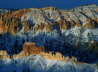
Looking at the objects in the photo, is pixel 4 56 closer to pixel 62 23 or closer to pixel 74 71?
pixel 74 71

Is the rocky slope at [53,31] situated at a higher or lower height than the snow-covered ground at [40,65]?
higher

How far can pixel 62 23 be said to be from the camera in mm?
118438

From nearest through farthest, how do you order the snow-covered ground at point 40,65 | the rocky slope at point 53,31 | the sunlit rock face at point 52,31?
the snow-covered ground at point 40,65, the rocky slope at point 53,31, the sunlit rock face at point 52,31

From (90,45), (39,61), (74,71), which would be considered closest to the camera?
(74,71)

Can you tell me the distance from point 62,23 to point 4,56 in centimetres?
4056

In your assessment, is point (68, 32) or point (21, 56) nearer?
point (21, 56)

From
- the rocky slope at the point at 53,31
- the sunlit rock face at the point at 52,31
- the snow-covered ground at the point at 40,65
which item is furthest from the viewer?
the sunlit rock face at the point at 52,31

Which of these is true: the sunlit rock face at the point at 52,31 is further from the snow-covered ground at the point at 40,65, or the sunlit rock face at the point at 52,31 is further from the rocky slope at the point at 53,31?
the snow-covered ground at the point at 40,65

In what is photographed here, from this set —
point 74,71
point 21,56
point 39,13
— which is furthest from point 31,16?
point 74,71

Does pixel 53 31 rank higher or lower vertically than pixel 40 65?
higher

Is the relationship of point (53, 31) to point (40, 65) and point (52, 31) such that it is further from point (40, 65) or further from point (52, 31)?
point (40, 65)

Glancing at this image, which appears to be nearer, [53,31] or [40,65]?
[40,65]

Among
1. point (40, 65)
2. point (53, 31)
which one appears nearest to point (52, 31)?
point (53, 31)

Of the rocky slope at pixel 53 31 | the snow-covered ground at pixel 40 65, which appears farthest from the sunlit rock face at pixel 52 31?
the snow-covered ground at pixel 40 65
